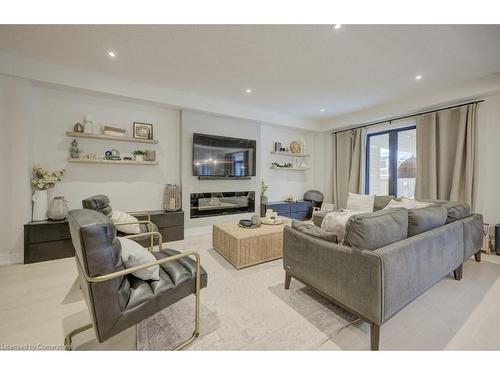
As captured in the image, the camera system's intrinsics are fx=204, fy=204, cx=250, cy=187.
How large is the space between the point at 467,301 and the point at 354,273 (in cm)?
147

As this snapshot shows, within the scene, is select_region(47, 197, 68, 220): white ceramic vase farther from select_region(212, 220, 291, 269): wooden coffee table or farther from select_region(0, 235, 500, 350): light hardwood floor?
select_region(212, 220, 291, 269): wooden coffee table

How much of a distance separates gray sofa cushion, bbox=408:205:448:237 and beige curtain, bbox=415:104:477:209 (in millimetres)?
2147

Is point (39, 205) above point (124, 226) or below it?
above

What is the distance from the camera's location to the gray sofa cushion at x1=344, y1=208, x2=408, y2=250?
142cm

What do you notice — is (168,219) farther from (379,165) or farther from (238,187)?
(379,165)

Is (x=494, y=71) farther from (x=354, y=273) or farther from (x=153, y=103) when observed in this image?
(x=153, y=103)

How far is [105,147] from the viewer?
3422mm

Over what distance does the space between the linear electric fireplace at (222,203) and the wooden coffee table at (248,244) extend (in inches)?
50.5

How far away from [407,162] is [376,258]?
13.1 feet

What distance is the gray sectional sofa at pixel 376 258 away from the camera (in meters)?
1.36

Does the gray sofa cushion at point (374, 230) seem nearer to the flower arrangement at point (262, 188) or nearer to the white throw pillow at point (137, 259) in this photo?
the white throw pillow at point (137, 259)

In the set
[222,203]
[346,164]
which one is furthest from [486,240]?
[222,203]
